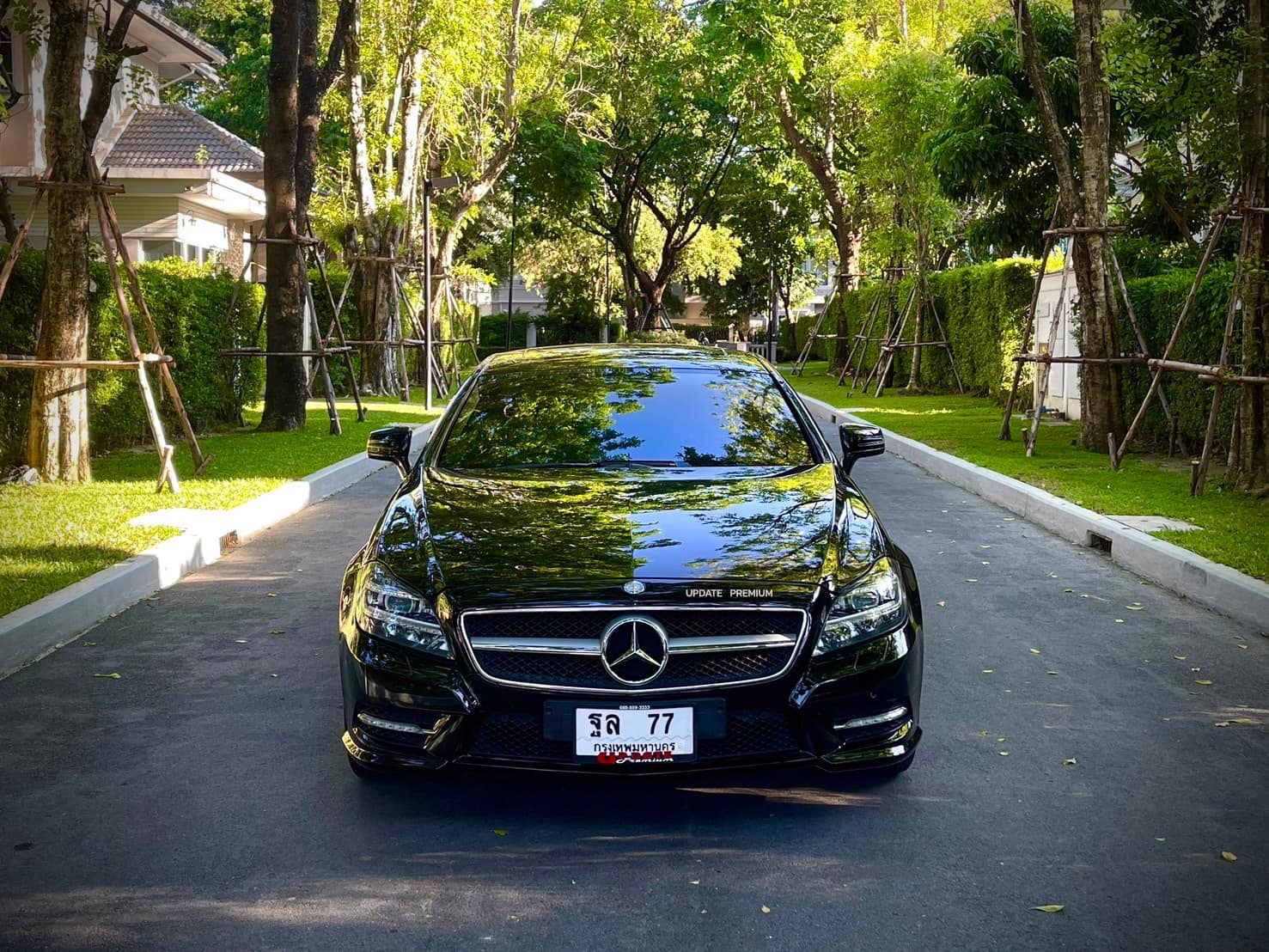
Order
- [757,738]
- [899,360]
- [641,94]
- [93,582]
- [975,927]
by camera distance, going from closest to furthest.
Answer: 1. [975,927]
2. [757,738]
3. [93,582]
4. [899,360]
5. [641,94]

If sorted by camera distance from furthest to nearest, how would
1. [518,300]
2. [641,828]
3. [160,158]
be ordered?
[518,300], [160,158], [641,828]

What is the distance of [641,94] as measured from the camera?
46062 mm

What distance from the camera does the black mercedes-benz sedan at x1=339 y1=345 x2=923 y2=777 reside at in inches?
172

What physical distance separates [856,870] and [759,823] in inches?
18.7

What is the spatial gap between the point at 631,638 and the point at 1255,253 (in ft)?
30.2

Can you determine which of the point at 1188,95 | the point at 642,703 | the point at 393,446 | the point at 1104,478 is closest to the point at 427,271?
the point at 1104,478

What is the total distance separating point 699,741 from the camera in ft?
14.3

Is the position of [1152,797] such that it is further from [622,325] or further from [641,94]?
[622,325]

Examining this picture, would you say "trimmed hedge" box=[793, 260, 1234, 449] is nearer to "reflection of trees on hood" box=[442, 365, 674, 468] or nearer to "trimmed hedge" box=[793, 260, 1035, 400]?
"trimmed hedge" box=[793, 260, 1035, 400]

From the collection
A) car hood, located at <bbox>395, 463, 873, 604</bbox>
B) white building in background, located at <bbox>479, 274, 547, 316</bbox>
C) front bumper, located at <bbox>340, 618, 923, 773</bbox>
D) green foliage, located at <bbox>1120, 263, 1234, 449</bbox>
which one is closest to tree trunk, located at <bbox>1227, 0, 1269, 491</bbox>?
green foliage, located at <bbox>1120, 263, 1234, 449</bbox>

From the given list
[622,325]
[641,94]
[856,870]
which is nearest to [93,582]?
[856,870]

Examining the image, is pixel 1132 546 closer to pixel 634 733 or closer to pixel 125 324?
pixel 634 733

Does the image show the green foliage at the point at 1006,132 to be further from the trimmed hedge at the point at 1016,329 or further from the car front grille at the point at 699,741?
the car front grille at the point at 699,741

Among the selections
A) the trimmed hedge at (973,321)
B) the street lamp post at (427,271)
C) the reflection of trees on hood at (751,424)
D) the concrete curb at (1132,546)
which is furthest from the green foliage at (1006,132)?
the reflection of trees on hood at (751,424)
